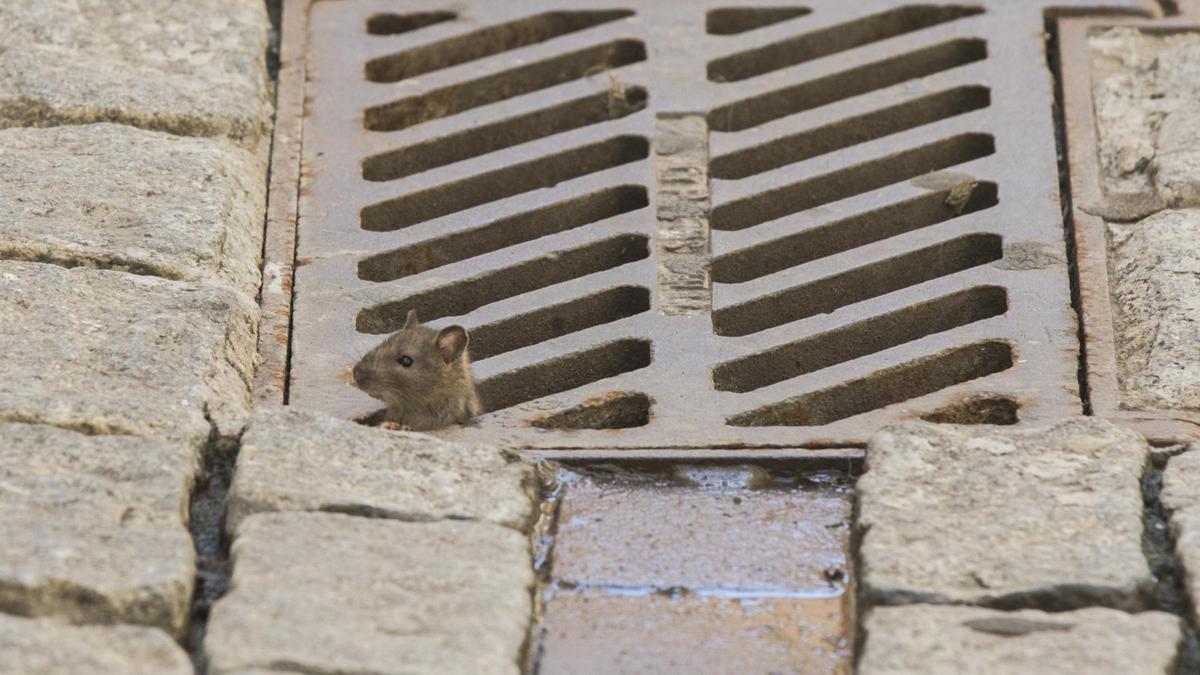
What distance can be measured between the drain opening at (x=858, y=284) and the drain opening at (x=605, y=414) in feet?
0.91

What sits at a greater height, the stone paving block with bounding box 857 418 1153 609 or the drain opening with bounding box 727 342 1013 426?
the drain opening with bounding box 727 342 1013 426

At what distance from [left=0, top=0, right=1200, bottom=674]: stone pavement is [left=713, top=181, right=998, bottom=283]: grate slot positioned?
1.08ft

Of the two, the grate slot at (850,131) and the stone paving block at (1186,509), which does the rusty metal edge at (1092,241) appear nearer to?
the stone paving block at (1186,509)

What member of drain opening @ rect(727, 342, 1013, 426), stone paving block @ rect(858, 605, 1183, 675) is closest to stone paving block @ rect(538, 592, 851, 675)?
stone paving block @ rect(858, 605, 1183, 675)

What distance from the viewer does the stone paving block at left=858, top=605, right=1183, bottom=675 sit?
2574 millimetres

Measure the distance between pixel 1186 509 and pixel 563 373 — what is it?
1207 mm

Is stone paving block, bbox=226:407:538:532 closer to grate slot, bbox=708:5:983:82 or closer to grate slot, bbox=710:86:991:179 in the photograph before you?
grate slot, bbox=710:86:991:179

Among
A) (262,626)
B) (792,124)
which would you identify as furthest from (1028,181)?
(262,626)

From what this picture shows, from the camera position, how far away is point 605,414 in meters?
3.50

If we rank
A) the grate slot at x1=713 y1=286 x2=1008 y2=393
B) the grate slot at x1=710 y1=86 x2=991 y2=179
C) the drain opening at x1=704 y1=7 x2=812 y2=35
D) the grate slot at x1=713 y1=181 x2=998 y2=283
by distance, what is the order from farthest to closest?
the drain opening at x1=704 y1=7 x2=812 y2=35 < the grate slot at x1=710 y1=86 x2=991 y2=179 < the grate slot at x1=713 y1=181 x2=998 y2=283 < the grate slot at x1=713 y1=286 x2=1008 y2=393

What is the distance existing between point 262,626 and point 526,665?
1.24 feet

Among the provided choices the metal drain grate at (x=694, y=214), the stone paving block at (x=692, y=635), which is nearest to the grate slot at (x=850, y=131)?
the metal drain grate at (x=694, y=214)

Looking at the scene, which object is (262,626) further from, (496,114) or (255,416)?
(496,114)

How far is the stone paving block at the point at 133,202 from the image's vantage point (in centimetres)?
357
